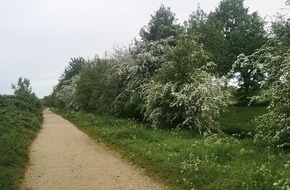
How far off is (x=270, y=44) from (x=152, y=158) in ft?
21.0

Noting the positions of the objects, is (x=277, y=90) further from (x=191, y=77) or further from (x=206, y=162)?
(x=191, y=77)

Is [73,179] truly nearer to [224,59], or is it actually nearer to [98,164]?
[98,164]

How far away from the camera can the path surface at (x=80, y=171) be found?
10.3 m

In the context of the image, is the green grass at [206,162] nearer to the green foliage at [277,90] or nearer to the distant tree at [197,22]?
the green foliage at [277,90]

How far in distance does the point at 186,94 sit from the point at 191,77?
1.35 m

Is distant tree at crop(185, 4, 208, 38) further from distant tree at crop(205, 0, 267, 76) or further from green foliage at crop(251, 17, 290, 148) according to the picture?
green foliage at crop(251, 17, 290, 148)

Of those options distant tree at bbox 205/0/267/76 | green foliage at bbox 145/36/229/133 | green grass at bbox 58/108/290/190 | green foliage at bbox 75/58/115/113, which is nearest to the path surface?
green grass at bbox 58/108/290/190

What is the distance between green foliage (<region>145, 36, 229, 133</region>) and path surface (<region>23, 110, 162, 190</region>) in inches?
173

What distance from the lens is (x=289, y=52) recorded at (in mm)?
13195

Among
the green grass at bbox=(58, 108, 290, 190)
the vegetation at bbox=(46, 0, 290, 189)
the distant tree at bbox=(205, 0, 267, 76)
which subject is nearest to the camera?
the green grass at bbox=(58, 108, 290, 190)

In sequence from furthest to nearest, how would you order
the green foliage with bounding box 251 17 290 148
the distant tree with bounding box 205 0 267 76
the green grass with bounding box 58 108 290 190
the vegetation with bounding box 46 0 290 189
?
the distant tree with bounding box 205 0 267 76 < the green foliage with bounding box 251 17 290 148 < the vegetation with bounding box 46 0 290 189 < the green grass with bounding box 58 108 290 190

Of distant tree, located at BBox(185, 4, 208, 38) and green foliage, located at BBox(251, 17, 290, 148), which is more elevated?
distant tree, located at BBox(185, 4, 208, 38)

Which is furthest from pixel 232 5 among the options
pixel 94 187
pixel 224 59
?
pixel 94 187

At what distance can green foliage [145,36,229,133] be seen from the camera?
61.6 feet
